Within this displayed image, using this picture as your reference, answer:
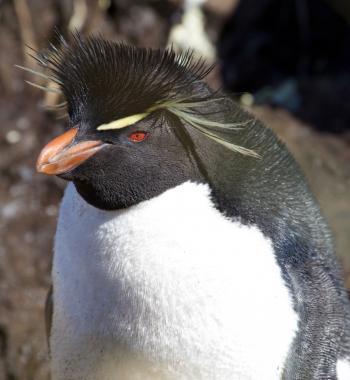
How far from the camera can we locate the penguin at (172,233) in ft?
8.31

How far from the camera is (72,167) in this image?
8.13 ft

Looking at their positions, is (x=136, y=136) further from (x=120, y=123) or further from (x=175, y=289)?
(x=175, y=289)

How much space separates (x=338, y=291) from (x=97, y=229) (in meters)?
0.97

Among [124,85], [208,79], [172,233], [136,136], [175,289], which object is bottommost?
[175,289]

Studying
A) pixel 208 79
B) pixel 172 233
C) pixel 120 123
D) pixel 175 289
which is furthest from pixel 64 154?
pixel 208 79

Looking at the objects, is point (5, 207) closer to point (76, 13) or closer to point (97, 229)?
point (76, 13)

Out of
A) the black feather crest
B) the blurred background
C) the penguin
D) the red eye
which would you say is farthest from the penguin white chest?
the blurred background

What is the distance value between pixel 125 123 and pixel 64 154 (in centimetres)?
20

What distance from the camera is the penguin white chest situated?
268cm

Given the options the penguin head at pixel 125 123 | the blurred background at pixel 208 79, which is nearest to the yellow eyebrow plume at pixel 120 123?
the penguin head at pixel 125 123

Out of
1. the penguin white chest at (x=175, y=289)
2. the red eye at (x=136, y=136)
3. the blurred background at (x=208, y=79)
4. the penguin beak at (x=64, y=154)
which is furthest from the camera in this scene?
the blurred background at (x=208, y=79)

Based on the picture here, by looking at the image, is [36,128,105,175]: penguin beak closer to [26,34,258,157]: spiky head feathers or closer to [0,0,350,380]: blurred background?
[26,34,258,157]: spiky head feathers

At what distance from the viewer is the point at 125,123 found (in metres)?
2.52

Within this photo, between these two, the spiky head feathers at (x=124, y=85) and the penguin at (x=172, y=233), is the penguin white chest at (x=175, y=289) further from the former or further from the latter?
the spiky head feathers at (x=124, y=85)
